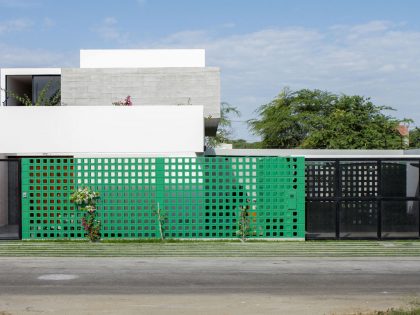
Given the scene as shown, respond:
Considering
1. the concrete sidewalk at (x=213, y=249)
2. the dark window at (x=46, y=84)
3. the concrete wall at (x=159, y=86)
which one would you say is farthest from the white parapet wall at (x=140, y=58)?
the concrete sidewalk at (x=213, y=249)

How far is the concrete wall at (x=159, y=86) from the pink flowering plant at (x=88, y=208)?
11.6 m

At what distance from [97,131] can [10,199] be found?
357 cm

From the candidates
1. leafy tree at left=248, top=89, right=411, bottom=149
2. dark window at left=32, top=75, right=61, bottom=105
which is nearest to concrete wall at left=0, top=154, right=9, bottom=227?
dark window at left=32, top=75, right=61, bottom=105

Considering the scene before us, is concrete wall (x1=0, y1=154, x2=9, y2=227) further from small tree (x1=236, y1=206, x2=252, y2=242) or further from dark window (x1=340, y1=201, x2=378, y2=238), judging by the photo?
dark window (x1=340, y1=201, x2=378, y2=238)

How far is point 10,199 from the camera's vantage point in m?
20.5

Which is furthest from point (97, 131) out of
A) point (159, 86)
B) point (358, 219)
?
point (159, 86)

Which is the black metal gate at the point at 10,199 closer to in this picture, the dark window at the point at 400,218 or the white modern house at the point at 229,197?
the white modern house at the point at 229,197

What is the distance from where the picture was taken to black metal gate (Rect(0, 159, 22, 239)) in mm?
17672

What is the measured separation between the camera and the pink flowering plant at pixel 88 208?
17375mm

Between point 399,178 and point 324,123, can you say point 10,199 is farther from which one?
point 324,123

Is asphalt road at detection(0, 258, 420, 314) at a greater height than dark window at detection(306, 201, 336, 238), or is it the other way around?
dark window at detection(306, 201, 336, 238)

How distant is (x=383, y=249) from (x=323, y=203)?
2.06m

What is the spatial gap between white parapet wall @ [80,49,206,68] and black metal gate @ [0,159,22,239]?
12124mm

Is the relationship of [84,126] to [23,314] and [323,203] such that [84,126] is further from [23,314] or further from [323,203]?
[23,314]
